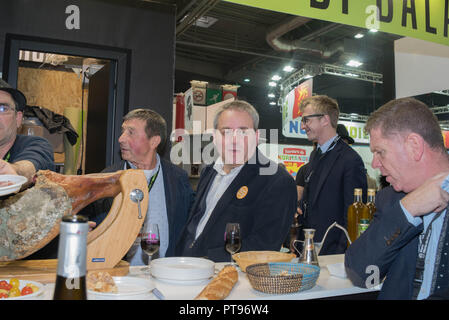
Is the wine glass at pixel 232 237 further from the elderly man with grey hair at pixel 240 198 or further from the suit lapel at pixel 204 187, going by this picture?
the suit lapel at pixel 204 187

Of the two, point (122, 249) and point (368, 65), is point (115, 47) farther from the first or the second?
point (368, 65)

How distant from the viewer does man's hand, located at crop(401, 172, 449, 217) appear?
4.74ft

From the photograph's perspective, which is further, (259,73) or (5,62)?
(259,73)

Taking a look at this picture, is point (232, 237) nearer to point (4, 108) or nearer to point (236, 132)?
point (236, 132)

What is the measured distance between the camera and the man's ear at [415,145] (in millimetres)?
1602

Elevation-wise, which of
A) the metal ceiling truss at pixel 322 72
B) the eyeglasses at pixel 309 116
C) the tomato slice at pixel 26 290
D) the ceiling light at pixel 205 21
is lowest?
the tomato slice at pixel 26 290

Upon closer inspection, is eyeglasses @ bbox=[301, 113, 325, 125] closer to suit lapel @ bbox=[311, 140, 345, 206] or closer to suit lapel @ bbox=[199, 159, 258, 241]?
suit lapel @ bbox=[311, 140, 345, 206]

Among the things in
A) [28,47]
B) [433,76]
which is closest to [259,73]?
[433,76]

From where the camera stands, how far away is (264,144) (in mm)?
12320

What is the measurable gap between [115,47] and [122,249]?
7.83 ft

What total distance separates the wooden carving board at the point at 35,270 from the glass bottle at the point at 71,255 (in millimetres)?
759

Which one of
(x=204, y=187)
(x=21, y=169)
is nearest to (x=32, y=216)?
(x=21, y=169)

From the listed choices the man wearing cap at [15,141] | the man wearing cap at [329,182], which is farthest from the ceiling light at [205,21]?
the man wearing cap at [15,141]
